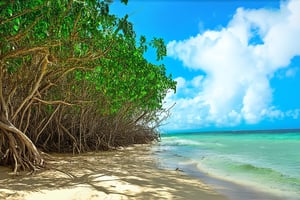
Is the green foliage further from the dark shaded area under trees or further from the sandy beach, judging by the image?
the sandy beach

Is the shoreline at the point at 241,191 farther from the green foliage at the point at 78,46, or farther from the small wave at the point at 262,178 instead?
the green foliage at the point at 78,46

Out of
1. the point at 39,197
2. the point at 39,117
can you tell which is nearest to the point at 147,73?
the point at 39,117

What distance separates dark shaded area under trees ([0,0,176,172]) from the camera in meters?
5.27

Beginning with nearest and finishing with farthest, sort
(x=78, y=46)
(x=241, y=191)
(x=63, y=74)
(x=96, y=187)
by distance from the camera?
(x=96, y=187) → (x=241, y=191) → (x=63, y=74) → (x=78, y=46)

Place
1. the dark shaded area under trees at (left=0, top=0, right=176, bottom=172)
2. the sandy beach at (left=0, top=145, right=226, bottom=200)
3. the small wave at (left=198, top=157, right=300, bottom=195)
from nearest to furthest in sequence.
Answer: the sandy beach at (left=0, top=145, right=226, bottom=200) < the dark shaded area under trees at (left=0, top=0, right=176, bottom=172) < the small wave at (left=198, top=157, right=300, bottom=195)

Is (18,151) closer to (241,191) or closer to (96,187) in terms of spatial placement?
(96,187)

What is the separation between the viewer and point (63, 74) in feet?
25.2

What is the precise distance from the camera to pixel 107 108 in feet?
Result: 43.8

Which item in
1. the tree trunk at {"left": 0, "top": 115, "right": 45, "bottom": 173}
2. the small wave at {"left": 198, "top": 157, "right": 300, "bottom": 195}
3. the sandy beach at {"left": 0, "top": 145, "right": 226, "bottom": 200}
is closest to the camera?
the sandy beach at {"left": 0, "top": 145, "right": 226, "bottom": 200}

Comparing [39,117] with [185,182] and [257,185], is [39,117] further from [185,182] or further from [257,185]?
[257,185]

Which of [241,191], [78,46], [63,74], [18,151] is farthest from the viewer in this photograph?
[78,46]

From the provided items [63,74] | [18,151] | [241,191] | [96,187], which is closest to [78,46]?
[63,74]

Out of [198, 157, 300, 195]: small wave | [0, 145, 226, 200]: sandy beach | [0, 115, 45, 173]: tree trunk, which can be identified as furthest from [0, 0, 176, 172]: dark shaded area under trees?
[198, 157, 300, 195]: small wave

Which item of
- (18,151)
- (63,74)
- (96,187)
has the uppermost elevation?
(63,74)
